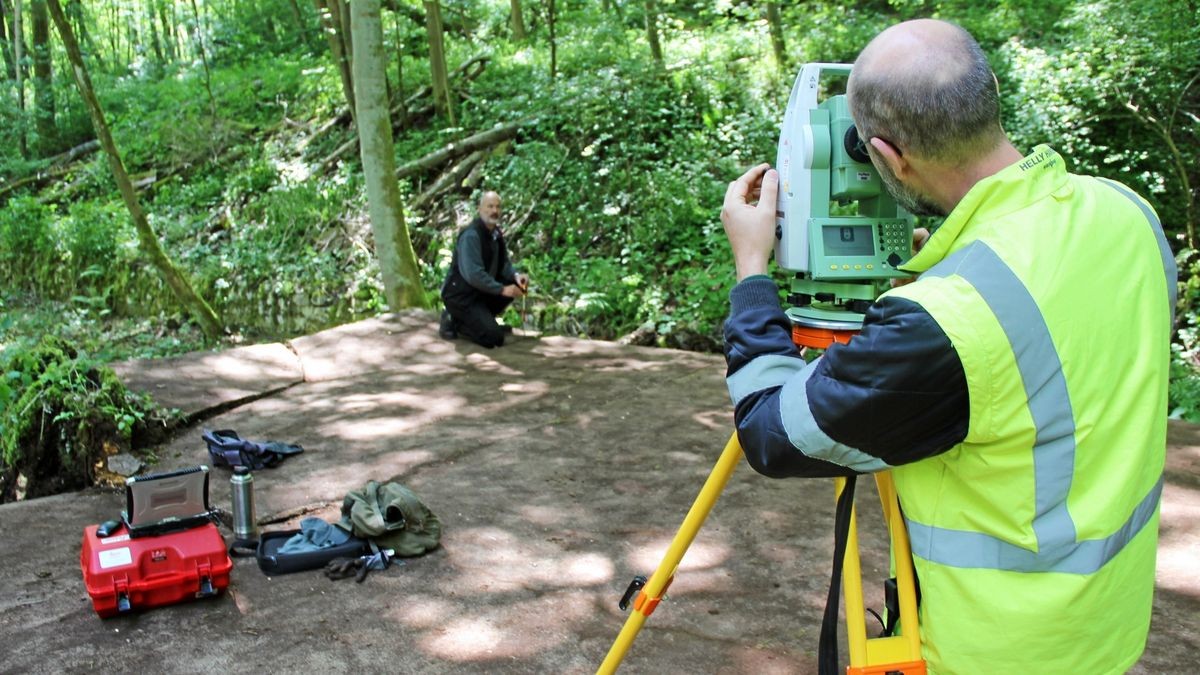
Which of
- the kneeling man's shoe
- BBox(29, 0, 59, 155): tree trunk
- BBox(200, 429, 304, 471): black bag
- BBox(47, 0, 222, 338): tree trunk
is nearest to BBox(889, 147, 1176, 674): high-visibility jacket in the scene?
BBox(200, 429, 304, 471): black bag

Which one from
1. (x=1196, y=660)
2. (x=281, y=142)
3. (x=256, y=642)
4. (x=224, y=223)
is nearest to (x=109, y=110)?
(x=281, y=142)

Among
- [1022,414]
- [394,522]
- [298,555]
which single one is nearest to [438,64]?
[394,522]

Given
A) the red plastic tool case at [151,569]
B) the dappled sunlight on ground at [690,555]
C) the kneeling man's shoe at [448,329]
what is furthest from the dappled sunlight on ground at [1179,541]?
the kneeling man's shoe at [448,329]

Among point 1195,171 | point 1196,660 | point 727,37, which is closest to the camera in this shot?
point 1196,660

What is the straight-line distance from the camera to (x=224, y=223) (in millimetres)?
13883

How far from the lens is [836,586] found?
1565 millimetres

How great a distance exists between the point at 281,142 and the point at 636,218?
25.8ft

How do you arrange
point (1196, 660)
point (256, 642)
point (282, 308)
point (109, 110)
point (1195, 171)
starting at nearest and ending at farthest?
point (1196, 660), point (256, 642), point (1195, 171), point (282, 308), point (109, 110)

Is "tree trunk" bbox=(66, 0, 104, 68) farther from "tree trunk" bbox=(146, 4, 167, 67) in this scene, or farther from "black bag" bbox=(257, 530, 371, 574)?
"black bag" bbox=(257, 530, 371, 574)

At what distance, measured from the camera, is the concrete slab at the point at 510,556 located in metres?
3.24

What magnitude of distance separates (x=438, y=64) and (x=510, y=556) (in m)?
11.2

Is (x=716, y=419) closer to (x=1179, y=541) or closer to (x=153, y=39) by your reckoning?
→ (x=1179, y=541)

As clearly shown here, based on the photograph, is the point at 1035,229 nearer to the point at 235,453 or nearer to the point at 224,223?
the point at 235,453

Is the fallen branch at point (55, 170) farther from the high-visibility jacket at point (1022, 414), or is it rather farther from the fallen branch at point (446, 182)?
the high-visibility jacket at point (1022, 414)
